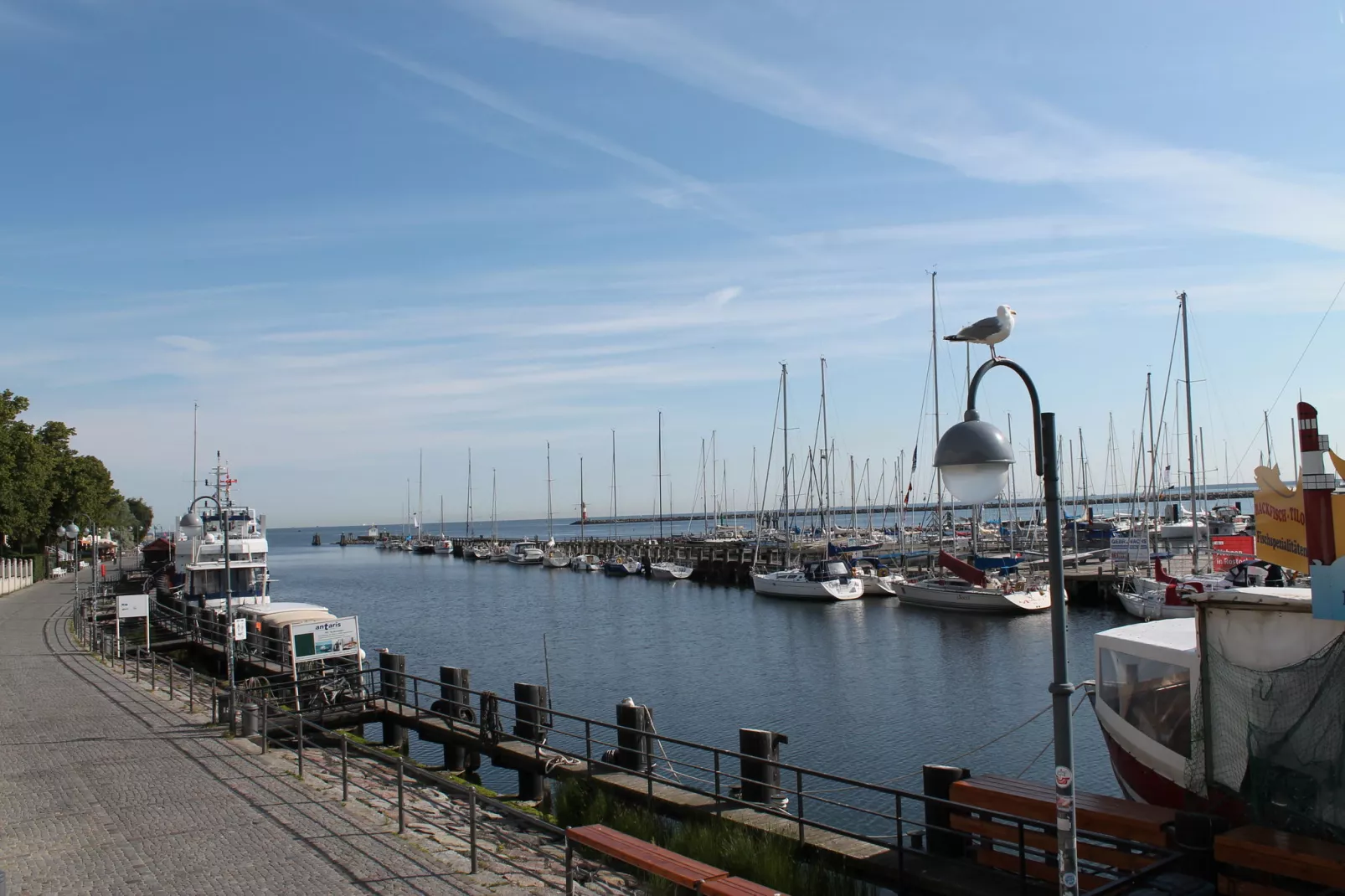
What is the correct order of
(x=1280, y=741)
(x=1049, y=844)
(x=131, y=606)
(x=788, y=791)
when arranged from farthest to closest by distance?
(x=131, y=606) → (x=788, y=791) → (x=1049, y=844) → (x=1280, y=741)

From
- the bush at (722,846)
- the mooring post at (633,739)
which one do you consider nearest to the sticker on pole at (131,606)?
the mooring post at (633,739)

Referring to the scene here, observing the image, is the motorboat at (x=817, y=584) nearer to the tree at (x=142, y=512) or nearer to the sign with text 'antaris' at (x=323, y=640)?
the sign with text 'antaris' at (x=323, y=640)

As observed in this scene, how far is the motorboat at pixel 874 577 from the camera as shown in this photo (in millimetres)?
63594

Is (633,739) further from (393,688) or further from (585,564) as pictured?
(585,564)

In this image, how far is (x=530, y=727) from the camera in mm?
21078

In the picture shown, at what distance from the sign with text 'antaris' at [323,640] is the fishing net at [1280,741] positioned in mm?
21696

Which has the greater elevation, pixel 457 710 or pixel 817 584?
pixel 457 710

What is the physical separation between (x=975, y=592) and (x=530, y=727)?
38.5m

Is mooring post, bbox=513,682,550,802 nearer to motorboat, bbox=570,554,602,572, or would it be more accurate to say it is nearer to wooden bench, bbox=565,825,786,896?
wooden bench, bbox=565,825,786,896

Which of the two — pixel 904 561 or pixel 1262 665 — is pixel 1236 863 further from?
pixel 904 561

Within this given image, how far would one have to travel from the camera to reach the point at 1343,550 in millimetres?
11922

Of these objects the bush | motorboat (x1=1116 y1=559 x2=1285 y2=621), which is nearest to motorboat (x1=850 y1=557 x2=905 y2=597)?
motorboat (x1=1116 y1=559 x2=1285 y2=621)

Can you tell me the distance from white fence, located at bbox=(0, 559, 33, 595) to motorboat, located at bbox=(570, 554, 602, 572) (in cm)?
5082

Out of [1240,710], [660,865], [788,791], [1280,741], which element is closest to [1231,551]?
[788,791]
